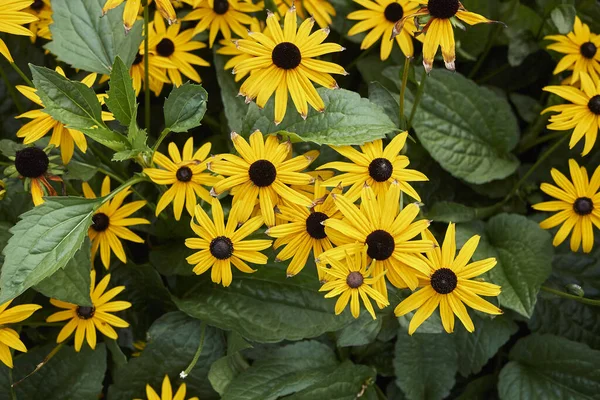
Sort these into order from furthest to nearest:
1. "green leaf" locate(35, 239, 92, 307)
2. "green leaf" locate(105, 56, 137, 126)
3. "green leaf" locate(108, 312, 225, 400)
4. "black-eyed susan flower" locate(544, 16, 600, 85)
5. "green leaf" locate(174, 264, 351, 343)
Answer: "black-eyed susan flower" locate(544, 16, 600, 85)
"green leaf" locate(108, 312, 225, 400)
"green leaf" locate(174, 264, 351, 343)
"green leaf" locate(35, 239, 92, 307)
"green leaf" locate(105, 56, 137, 126)

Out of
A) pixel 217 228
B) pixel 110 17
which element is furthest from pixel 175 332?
pixel 110 17

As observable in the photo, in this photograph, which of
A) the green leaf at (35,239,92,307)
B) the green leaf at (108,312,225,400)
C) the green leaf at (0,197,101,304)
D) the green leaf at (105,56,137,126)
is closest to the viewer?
the green leaf at (0,197,101,304)

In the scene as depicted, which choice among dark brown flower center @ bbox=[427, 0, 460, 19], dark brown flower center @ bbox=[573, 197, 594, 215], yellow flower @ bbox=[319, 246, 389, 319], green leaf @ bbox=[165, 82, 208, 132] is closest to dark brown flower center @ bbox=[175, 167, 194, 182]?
green leaf @ bbox=[165, 82, 208, 132]

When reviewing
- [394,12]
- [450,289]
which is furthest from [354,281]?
[394,12]

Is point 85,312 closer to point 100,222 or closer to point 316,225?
point 100,222

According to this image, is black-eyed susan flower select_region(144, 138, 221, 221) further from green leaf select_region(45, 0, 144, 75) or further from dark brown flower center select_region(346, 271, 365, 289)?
dark brown flower center select_region(346, 271, 365, 289)

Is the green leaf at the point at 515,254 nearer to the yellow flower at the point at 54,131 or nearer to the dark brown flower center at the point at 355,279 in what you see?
the dark brown flower center at the point at 355,279

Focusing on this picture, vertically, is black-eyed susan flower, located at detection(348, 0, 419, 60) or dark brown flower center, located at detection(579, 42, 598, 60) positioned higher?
black-eyed susan flower, located at detection(348, 0, 419, 60)

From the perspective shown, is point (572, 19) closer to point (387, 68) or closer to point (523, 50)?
point (523, 50)
